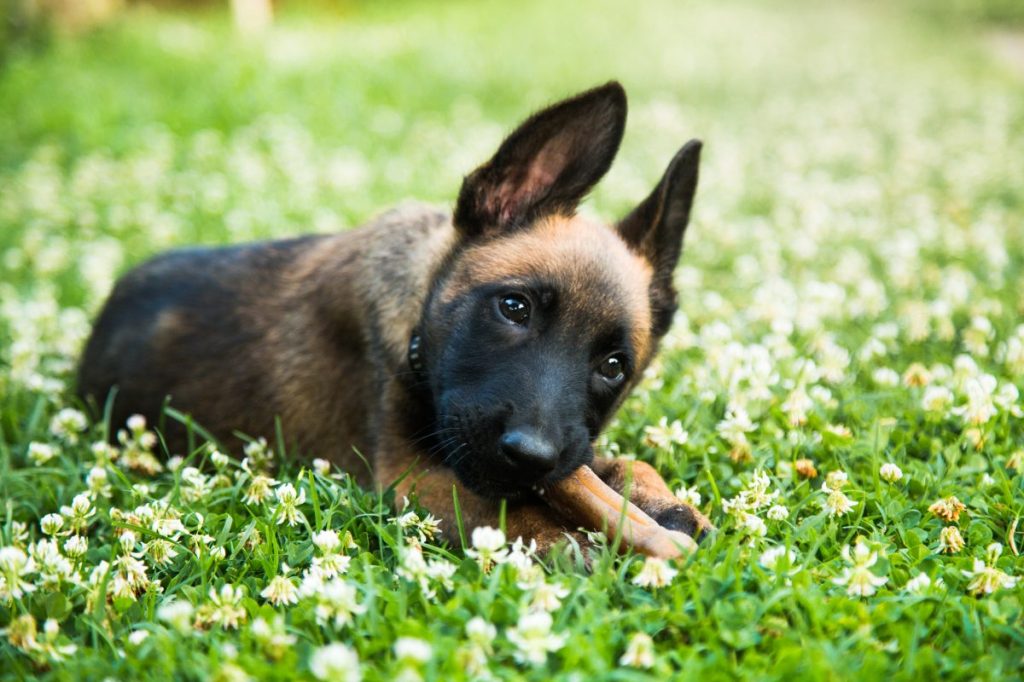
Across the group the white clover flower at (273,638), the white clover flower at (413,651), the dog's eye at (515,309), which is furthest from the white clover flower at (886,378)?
the white clover flower at (273,638)

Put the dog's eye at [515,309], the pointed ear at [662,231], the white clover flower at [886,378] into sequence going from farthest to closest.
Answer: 1. the white clover flower at [886,378]
2. the pointed ear at [662,231]
3. the dog's eye at [515,309]

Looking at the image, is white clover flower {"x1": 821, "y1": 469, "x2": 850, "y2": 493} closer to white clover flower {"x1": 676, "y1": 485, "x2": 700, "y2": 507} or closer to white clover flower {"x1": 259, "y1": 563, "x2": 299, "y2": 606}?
white clover flower {"x1": 676, "y1": 485, "x2": 700, "y2": 507}

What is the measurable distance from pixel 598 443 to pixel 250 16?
13.8 meters

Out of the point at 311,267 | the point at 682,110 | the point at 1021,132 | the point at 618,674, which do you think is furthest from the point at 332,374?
the point at 1021,132

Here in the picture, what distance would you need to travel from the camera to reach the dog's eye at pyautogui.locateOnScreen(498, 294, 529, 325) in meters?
3.10

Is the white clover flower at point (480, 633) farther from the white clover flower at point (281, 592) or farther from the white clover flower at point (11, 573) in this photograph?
the white clover flower at point (11, 573)

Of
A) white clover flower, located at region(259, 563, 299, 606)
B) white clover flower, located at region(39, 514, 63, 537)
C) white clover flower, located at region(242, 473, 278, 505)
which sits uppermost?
white clover flower, located at region(259, 563, 299, 606)

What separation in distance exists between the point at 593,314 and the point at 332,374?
1180 mm

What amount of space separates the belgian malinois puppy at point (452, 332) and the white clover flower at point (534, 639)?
1.98ft

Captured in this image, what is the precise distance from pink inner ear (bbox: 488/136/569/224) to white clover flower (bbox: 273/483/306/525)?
1.28 metres

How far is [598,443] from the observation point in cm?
350

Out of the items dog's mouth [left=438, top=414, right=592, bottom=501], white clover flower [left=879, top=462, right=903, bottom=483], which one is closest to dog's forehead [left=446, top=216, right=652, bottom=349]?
dog's mouth [left=438, top=414, right=592, bottom=501]

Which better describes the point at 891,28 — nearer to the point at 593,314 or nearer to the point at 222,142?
the point at 222,142

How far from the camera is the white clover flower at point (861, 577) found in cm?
242
